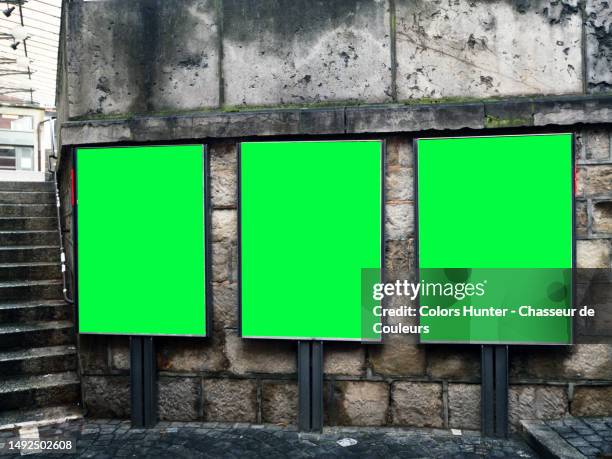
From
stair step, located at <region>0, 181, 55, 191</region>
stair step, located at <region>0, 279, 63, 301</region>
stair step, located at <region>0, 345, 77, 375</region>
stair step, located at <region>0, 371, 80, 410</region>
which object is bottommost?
stair step, located at <region>0, 371, 80, 410</region>

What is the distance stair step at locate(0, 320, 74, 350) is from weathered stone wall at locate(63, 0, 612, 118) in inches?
97.1

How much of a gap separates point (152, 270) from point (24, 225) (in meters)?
3.18

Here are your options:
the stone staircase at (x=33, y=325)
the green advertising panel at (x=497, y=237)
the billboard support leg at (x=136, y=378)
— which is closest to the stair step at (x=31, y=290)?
the stone staircase at (x=33, y=325)

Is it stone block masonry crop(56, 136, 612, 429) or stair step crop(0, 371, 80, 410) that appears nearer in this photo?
stone block masonry crop(56, 136, 612, 429)

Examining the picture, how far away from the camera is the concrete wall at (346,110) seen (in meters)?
3.96

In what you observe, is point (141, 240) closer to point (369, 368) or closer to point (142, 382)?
point (142, 382)

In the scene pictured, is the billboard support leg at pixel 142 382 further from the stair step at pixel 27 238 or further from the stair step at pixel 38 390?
the stair step at pixel 27 238

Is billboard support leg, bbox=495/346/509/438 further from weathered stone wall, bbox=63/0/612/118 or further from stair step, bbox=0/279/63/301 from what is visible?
stair step, bbox=0/279/63/301

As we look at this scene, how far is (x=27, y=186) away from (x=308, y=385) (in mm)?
6107

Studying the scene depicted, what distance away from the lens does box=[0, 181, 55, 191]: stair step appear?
7.10 m

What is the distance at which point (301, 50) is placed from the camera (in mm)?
4164

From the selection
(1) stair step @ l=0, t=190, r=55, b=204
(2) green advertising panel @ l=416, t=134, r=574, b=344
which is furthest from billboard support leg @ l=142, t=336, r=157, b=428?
(1) stair step @ l=0, t=190, r=55, b=204

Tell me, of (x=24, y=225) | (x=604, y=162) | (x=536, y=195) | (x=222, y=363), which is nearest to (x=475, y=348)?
(x=536, y=195)

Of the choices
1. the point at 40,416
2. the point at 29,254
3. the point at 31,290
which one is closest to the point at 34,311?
the point at 31,290
